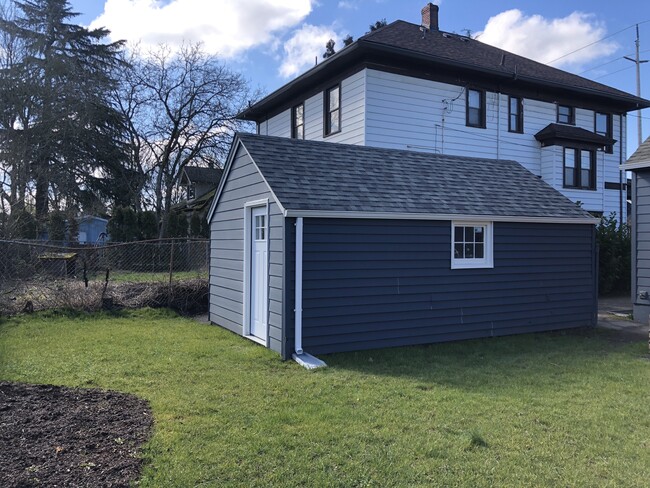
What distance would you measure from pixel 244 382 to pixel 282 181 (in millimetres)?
3097

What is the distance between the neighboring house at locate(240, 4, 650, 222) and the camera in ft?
47.1

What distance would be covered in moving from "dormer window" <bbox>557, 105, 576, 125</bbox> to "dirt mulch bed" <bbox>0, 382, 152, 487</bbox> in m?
18.1

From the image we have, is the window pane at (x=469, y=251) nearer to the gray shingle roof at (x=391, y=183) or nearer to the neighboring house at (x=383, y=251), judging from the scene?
the neighboring house at (x=383, y=251)

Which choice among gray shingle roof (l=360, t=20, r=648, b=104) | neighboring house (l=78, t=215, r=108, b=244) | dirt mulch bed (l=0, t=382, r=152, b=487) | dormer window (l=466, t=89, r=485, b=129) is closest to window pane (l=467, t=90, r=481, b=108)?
dormer window (l=466, t=89, r=485, b=129)

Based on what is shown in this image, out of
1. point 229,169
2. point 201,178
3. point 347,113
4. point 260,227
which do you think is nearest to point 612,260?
point 347,113

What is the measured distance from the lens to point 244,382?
5895 mm

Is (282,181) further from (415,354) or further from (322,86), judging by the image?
(322,86)

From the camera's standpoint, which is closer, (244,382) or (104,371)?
(244,382)

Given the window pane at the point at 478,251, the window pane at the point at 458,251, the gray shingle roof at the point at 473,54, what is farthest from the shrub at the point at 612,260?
the window pane at the point at 458,251

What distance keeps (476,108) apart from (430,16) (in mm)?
4681

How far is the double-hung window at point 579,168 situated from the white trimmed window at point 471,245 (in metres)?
11.2

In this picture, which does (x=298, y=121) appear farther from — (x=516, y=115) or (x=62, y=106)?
(x=62, y=106)

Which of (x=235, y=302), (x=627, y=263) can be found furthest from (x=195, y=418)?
(x=627, y=263)

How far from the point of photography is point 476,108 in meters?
16.3
